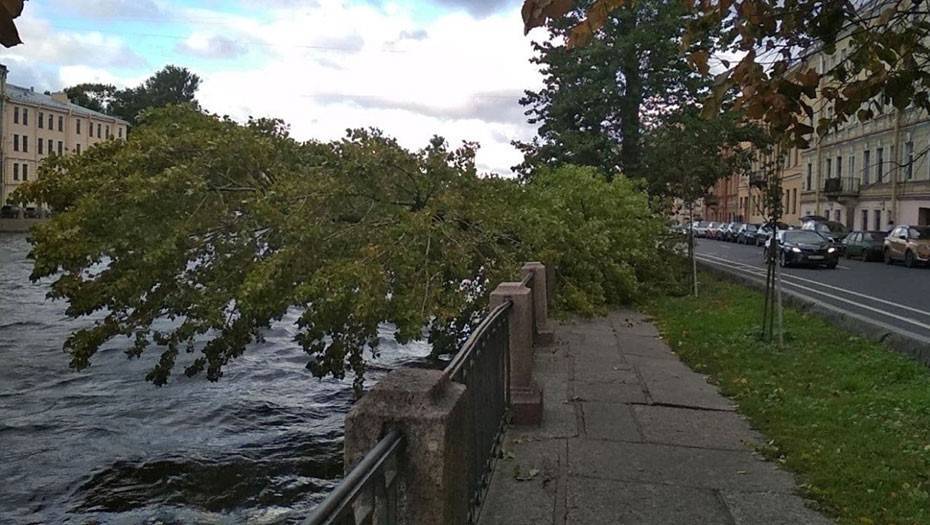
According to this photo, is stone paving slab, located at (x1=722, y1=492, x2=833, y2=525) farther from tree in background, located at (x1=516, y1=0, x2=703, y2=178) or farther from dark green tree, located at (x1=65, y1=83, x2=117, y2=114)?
dark green tree, located at (x1=65, y1=83, x2=117, y2=114)

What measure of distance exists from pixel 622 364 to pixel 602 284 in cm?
720

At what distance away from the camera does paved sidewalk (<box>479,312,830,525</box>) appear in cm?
526

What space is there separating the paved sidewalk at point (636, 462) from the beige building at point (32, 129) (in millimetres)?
78521

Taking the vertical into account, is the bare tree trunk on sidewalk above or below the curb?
above

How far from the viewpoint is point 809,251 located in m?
32.1

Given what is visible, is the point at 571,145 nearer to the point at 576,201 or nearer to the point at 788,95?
the point at 576,201

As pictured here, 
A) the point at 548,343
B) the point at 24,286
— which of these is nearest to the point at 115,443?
the point at 548,343

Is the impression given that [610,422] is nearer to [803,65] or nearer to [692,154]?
[803,65]

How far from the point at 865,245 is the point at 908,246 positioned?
14.1 feet

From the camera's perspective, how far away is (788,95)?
4895mm

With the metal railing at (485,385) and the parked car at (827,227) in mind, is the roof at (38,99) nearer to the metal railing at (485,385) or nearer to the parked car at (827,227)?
the parked car at (827,227)

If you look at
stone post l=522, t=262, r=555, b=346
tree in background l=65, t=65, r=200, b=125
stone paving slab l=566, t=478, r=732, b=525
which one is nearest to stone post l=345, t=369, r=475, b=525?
stone paving slab l=566, t=478, r=732, b=525

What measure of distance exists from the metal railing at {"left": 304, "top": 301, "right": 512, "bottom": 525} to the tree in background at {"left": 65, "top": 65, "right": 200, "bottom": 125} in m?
111

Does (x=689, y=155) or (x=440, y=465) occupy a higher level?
(x=689, y=155)
